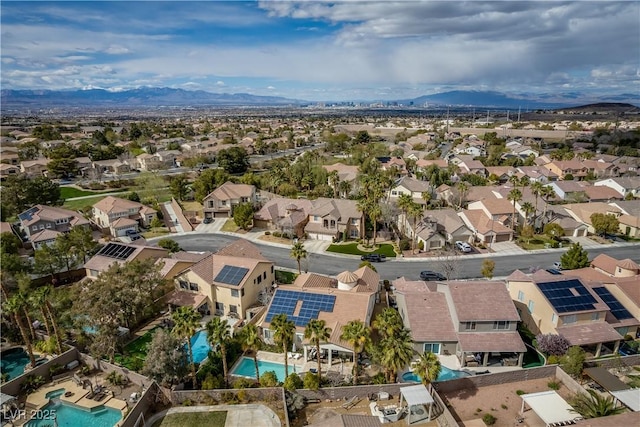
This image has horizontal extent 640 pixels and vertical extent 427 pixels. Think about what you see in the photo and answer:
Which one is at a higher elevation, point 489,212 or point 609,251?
point 489,212

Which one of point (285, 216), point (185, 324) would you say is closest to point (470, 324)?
point (185, 324)

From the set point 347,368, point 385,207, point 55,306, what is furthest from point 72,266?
point 385,207

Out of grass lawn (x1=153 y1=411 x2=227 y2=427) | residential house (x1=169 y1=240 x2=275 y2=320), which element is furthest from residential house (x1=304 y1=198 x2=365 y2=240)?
grass lawn (x1=153 y1=411 x2=227 y2=427)

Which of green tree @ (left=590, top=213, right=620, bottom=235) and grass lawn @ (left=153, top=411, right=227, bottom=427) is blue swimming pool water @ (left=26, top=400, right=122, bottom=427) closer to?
grass lawn @ (left=153, top=411, right=227, bottom=427)

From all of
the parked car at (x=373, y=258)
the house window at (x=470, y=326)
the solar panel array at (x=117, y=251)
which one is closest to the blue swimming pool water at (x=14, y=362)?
the solar panel array at (x=117, y=251)

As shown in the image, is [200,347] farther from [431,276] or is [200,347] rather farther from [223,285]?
[431,276]

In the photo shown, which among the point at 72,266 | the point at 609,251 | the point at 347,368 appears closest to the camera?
the point at 347,368

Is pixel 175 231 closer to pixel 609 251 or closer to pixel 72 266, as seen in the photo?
pixel 72 266
